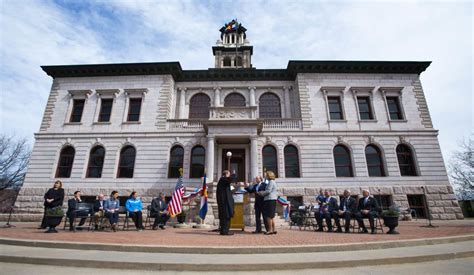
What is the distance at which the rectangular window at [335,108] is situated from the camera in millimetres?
19469

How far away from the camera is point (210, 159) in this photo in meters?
16.6

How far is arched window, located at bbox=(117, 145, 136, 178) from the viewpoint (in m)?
18.1

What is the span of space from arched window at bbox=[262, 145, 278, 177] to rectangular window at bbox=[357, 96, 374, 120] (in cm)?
841

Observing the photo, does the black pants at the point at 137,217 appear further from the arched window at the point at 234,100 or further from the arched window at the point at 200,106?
the arched window at the point at 234,100

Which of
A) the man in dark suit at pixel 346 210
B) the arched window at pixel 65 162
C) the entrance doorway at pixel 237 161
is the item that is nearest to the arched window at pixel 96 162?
the arched window at pixel 65 162

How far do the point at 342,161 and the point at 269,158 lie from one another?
584cm

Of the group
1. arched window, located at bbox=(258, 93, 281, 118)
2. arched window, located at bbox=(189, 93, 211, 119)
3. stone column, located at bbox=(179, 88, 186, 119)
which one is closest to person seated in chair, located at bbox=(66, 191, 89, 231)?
stone column, located at bbox=(179, 88, 186, 119)

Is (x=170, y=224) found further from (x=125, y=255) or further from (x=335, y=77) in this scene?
(x=335, y=77)

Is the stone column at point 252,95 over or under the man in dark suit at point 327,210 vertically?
over

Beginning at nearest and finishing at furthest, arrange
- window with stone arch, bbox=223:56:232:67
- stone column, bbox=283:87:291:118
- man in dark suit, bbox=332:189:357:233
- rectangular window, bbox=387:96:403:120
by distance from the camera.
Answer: man in dark suit, bbox=332:189:357:233, rectangular window, bbox=387:96:403:120, stone column, bbox=283:87:291:118, window with stone arch, bbox=223:56:232:67

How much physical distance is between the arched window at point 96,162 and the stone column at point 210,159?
8.99 meters

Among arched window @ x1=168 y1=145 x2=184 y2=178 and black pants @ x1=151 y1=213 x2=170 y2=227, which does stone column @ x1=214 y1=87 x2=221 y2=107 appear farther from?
black pants @ x1=151 y1=213 x2=170 y2=227

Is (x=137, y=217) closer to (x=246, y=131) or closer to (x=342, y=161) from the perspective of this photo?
(x=246, y=131)

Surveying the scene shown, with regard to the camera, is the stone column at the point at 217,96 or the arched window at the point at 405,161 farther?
the stone column at the point at 217,96
